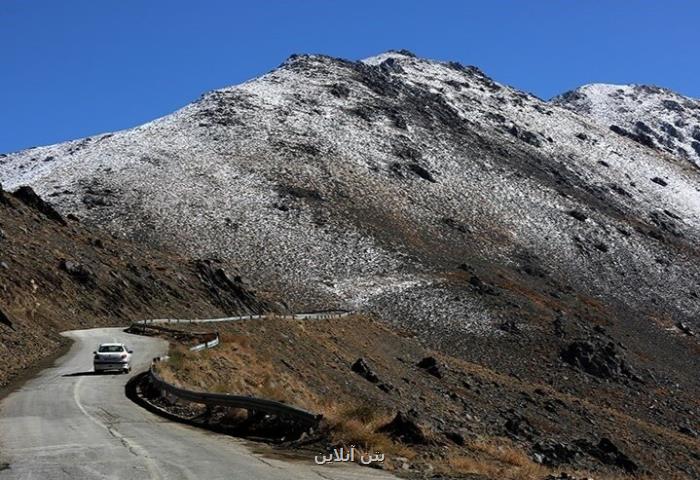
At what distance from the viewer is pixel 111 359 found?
86.5 feet

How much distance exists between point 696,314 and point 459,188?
30.8 m

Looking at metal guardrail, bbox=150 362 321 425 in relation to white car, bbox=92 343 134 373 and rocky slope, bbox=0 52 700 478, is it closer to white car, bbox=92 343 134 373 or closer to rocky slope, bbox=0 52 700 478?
white car, bbox=92 343 134 373

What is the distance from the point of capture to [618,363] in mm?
55844

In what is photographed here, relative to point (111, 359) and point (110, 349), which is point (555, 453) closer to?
point (111, 359)

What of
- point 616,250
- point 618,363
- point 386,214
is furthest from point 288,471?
point 616,250

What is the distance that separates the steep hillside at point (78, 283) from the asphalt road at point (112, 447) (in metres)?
11.2

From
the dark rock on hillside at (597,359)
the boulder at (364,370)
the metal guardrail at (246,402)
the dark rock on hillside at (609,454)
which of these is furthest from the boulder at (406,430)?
the dark rock on hillside at (597,359)

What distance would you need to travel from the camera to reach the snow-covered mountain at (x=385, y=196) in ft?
224

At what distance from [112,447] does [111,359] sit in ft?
45.6

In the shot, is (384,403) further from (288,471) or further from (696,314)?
(696,314)

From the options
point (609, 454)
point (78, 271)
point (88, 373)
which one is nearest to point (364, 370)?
point (609, 454)

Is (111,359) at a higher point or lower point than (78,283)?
lower

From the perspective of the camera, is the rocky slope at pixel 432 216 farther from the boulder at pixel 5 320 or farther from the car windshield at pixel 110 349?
the car windshield at pixel 110 349

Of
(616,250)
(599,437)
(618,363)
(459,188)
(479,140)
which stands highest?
(479,140)
